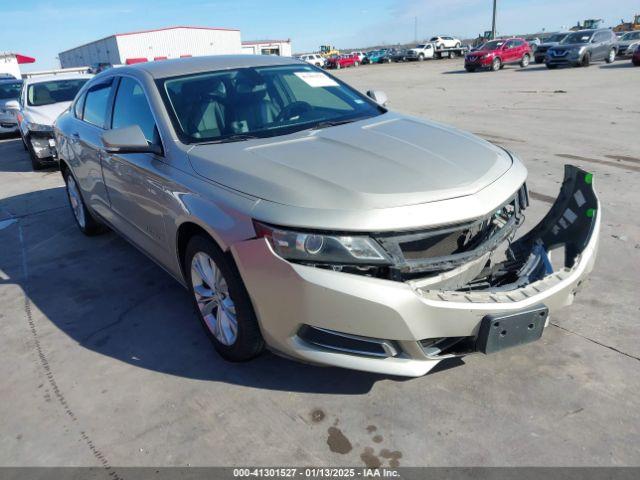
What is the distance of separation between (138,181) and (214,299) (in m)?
1.05

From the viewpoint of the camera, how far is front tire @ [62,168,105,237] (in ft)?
16.9

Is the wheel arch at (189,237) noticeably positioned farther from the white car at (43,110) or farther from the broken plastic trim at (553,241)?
the white car at (43,110)

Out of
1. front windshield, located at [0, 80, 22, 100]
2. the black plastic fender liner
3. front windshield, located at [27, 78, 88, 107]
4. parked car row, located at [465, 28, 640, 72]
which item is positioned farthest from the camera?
parked car row, located at [465, 28, 640, 72]

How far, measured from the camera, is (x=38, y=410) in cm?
275

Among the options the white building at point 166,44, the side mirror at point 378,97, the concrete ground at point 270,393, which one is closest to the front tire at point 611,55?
the concrete ground at point 270,393

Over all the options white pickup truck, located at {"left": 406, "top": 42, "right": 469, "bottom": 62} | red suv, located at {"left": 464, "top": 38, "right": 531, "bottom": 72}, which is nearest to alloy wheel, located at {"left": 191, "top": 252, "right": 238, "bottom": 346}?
red suv, located at {"left": 464, "top": 38, "right": 531, "bottom": 72}

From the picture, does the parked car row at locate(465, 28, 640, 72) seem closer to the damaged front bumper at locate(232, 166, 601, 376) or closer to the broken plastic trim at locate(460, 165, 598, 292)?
the broken plastic trim at locate(460, 165, 598, 292)

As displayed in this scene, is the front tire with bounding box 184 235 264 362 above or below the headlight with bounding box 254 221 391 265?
below

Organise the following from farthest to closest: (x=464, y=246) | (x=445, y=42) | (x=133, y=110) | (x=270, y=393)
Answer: (x=445, y=42), (x=133, y=110), (x=270, y=393), (x=464, y=246)

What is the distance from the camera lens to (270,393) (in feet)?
9.00

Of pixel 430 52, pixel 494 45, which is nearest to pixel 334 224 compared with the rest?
pixel 494 45

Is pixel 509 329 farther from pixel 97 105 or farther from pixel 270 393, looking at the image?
pixel 97 105

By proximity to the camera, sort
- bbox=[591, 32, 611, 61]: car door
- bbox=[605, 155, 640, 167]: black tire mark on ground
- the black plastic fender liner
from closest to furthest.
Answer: the black plastic fender liner, bbox=[605, 155, 640, 167]: black tire mark on ground, bbox=[591, 32, 611, 61]: car door

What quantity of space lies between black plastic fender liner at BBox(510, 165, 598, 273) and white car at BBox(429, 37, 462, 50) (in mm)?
50109
